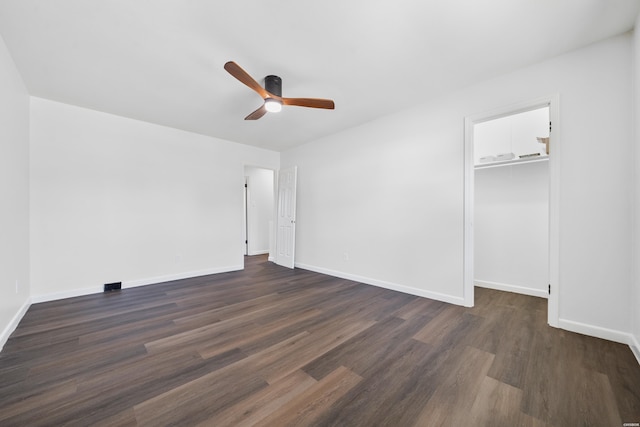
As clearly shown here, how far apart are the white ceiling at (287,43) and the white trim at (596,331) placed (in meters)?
2.57

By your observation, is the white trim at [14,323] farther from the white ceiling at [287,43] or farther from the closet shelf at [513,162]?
the closet shelf at [513,162]

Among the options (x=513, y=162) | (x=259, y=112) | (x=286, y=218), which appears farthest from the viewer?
(x=286, y=218)

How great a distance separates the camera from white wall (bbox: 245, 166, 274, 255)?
6.81m

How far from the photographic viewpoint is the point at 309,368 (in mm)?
1763

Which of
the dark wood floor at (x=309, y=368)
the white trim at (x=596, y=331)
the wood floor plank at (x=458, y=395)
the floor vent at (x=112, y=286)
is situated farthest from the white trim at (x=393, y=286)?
the floor vent at (x=112, y=286)

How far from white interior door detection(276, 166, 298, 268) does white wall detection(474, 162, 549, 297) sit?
337cm

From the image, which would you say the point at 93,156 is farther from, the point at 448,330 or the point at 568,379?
the point at 568,379

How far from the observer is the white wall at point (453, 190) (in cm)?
212

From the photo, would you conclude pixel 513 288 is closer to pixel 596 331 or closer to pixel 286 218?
pixel 596 331

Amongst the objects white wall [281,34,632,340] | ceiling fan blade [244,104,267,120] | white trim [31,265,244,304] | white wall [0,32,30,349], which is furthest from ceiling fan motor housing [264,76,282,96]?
white trim [31,265,244,304]

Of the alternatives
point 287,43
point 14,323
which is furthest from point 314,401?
point 14,323

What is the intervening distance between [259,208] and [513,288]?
5.89m

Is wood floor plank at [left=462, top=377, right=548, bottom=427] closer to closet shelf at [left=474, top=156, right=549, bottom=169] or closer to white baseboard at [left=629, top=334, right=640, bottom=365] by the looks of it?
white baseboard at [left=629, top=334, right=640, bottom=365]

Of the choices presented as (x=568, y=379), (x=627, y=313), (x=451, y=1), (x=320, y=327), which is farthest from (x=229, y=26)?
(x=627, y=313)
